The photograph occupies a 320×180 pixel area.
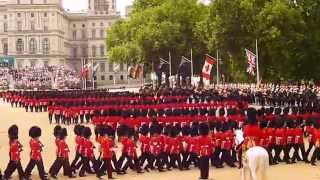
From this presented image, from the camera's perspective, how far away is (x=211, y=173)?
59.9ft

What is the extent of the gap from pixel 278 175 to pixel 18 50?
125 metres

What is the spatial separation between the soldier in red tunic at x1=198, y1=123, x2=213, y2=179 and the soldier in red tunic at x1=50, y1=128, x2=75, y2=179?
3278 millimetres

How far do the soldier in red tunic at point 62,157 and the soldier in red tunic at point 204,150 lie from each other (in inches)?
129

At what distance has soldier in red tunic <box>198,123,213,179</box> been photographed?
17.3m

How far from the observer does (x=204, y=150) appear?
58.5 feet

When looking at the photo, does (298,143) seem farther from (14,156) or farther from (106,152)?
(14,156)

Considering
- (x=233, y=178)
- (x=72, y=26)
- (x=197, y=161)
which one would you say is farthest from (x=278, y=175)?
(x=72, y=26)

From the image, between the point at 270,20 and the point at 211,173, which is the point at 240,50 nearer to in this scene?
the point at 270,20

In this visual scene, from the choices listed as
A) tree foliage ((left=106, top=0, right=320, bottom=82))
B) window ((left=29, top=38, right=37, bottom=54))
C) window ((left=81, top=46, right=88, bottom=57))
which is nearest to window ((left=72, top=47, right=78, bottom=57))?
window ((left=81, top=46, right=88, bottom=57))

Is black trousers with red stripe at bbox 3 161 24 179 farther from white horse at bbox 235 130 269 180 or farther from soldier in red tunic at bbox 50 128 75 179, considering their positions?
white horse at bbox 235 130 269 180

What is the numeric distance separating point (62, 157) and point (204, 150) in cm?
353

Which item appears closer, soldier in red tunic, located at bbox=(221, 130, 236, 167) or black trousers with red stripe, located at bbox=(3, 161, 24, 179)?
black trousers with red stripe, located at bbox=(3, 161, 24, 179)

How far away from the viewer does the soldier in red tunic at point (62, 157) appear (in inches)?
694

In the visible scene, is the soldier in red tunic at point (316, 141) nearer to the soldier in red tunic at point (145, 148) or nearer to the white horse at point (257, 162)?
the soldier in red tunic at point (145, 148)
